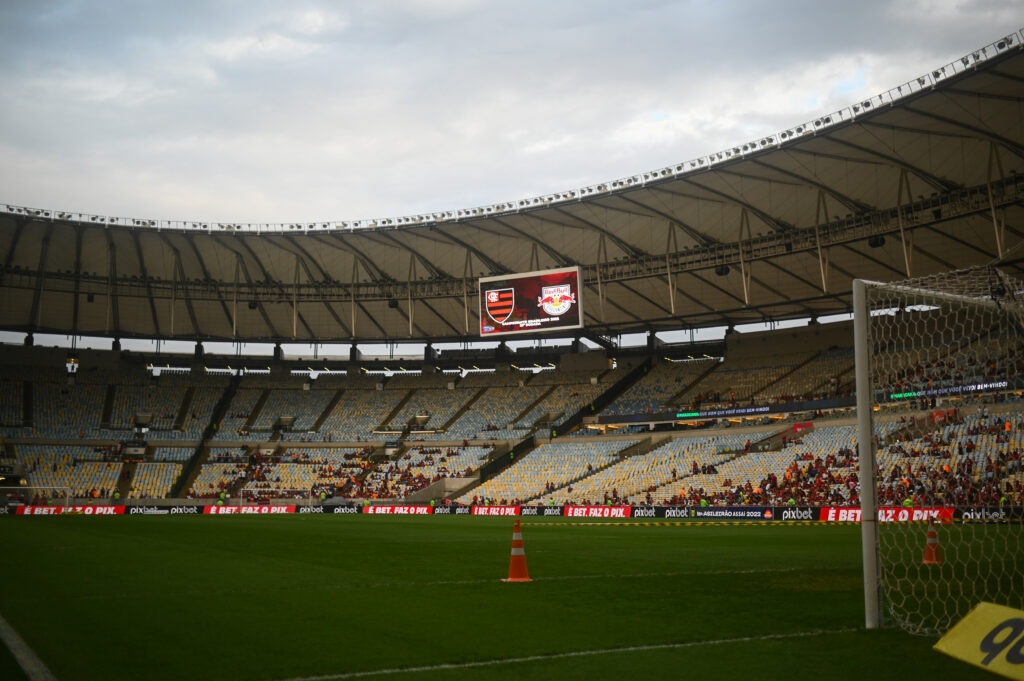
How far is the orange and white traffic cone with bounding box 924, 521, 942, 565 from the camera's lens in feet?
43.2

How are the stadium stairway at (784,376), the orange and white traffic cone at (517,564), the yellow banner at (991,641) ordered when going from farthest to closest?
the stadium stairway at (784,376), the orange and white traffic cone at (517,564), the yellow banner at (991,641)

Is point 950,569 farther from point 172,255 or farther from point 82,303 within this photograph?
point 82,303

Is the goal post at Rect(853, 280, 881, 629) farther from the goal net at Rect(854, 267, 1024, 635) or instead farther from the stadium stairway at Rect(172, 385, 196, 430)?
the stadium stairway at Rect(172, 385, 196, 430)

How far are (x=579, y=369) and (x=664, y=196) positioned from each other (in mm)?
25783

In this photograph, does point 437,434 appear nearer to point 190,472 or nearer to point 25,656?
point 190,472

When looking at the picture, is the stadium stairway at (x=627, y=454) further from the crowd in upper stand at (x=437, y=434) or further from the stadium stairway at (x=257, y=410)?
the stadium stairway at (x=257, y=410)

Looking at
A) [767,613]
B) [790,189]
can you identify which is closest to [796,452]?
[790,189]

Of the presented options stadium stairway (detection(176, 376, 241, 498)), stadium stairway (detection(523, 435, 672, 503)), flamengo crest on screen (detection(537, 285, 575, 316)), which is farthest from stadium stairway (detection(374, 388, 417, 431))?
flamengo crest on screen (detection(537, 285, 575, 316))

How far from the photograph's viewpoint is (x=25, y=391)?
210 feet

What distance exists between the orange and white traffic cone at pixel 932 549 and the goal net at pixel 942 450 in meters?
0.03

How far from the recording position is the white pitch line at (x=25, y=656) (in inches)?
248

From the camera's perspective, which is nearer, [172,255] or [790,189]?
[790,189]

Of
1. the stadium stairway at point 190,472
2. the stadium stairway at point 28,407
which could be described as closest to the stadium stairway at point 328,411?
the stadium stairway at point 190,472

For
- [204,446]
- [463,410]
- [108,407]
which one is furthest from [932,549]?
[108,407]
